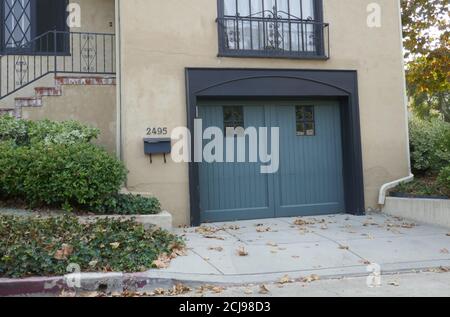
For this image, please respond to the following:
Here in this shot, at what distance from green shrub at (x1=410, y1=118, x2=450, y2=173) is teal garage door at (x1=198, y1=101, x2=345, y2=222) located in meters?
1.74

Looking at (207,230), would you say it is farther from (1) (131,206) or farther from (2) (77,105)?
(2) (77,105)

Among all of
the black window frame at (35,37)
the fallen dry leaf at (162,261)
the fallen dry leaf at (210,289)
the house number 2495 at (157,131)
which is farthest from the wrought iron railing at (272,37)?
the fallen dry leaf at (210,289)

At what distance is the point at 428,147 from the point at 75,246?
7.53 metres

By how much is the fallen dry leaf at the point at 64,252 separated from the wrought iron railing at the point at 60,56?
5305 mm

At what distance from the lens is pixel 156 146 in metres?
8.38

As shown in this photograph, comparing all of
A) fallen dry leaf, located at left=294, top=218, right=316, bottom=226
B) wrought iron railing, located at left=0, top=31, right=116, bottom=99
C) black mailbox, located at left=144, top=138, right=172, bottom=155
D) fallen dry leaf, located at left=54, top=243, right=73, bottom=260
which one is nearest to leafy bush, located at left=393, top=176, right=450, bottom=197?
fallen dry leaf, located at left=294, top=218, right=316, bottom=226

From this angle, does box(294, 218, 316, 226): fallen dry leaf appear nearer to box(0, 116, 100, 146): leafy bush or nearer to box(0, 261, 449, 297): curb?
box(0, 261, 449, 297): curb

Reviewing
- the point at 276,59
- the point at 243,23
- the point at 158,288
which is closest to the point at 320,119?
the point at 276,59

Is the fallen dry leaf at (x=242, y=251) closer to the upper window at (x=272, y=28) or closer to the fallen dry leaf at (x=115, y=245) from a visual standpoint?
the fallen dry leaf at (x=115, y=245)

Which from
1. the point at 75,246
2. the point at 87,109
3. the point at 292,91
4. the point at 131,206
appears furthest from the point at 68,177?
the point at 292,91

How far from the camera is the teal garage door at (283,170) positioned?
9.16 metres

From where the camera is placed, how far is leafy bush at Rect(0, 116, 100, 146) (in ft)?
26.5

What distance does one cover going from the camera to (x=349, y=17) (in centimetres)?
964

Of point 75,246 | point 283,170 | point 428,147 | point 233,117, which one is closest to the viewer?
point 75,246
